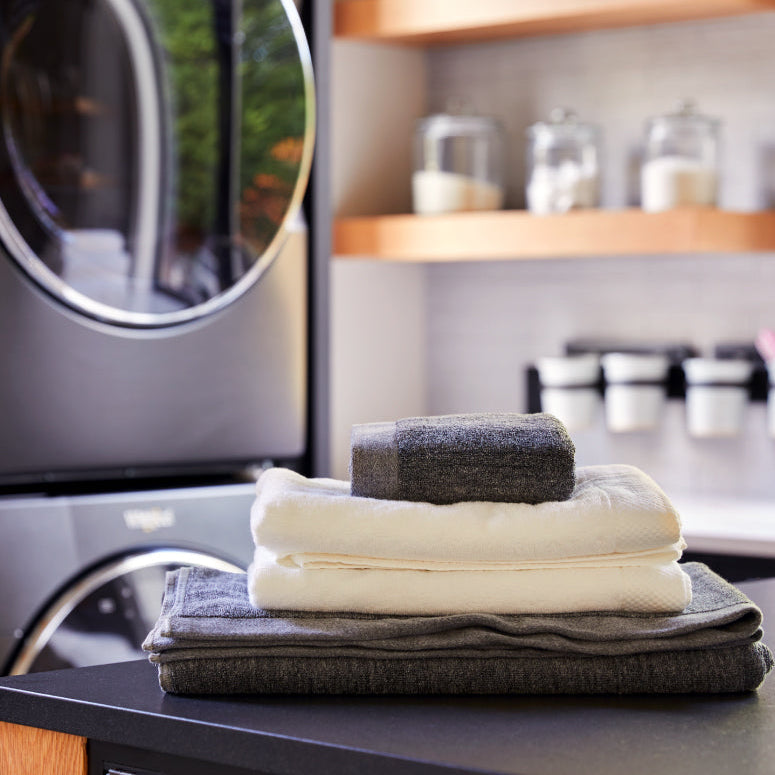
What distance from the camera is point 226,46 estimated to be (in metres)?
1.84

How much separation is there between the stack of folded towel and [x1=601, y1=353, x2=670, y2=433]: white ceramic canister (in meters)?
1.50

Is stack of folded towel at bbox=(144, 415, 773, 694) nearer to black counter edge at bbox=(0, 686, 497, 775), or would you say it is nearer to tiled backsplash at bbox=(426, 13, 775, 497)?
black counter edge at bbox=(0, 686, 497, 775)

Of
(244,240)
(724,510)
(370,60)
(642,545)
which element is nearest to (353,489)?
(642,545)

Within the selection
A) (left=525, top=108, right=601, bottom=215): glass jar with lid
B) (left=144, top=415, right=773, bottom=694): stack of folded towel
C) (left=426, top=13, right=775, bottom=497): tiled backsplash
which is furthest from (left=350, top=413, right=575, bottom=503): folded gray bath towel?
(left=426, top=13, right=775, bottom=497): tiled backsplash

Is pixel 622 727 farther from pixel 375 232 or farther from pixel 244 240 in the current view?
pixel 375 232

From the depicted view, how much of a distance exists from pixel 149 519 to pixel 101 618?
0.51 feet

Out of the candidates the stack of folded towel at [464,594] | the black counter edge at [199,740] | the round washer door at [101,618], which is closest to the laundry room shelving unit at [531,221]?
the round washer door at [101,618]

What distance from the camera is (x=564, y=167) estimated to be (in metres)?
2.19

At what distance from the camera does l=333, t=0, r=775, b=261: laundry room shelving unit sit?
2029mm

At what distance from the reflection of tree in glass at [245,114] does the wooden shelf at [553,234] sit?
0.99ft

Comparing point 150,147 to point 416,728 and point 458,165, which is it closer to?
point 458,165

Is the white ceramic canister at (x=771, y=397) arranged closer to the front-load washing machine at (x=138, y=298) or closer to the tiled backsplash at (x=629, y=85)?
the tiled backsplash at (x=629, y=85)

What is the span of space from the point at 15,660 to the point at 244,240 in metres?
0.71

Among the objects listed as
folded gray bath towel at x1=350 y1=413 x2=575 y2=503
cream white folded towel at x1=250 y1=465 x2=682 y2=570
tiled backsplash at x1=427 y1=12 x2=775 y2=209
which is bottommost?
cream white folded towel at x1=250 y1=465 x2=682 y2=570
